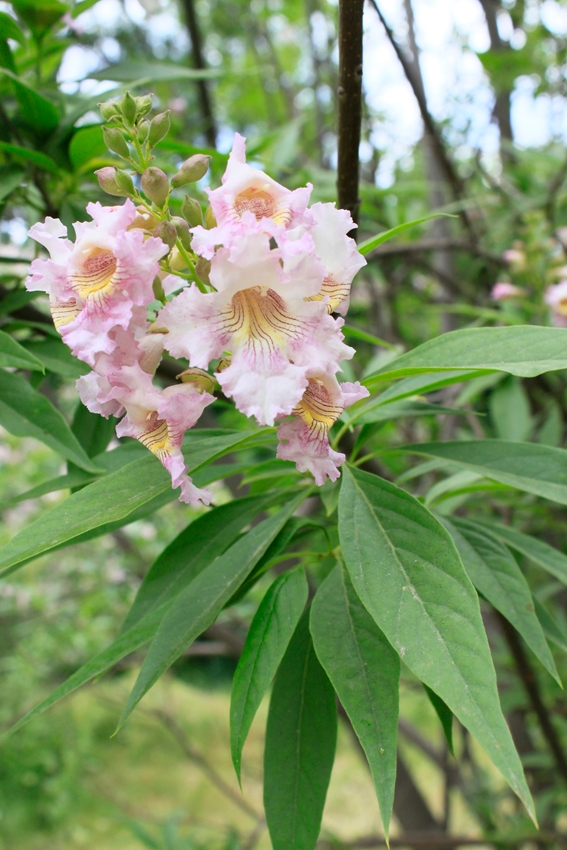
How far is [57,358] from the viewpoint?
961mm

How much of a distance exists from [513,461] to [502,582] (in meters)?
0.16

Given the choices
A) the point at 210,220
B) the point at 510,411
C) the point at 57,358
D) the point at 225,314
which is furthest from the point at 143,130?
the point at 510,411

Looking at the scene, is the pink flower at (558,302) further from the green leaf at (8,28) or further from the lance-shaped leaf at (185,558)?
the green leaf at (8,28)

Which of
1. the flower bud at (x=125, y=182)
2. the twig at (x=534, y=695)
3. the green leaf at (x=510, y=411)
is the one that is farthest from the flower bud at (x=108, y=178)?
the twig at (x=534, y=695)

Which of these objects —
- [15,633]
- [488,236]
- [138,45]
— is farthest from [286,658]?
[138,45]

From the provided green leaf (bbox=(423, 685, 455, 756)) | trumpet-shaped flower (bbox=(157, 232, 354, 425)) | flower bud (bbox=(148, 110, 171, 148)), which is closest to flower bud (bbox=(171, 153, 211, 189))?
flower bud (bbox=(148, 110, 171, 148))

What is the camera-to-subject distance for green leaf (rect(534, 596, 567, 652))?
0.92 m

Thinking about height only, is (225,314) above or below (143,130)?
below

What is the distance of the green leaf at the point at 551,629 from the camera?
0.92m

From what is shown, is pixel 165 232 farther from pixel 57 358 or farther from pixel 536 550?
pixel 536 550

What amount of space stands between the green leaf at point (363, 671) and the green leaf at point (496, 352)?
10.1 inches

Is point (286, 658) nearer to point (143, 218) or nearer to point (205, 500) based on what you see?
point (205, 500)

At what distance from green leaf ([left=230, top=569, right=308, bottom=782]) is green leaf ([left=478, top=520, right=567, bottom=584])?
322 mm

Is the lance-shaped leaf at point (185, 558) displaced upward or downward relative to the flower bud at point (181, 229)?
downward
